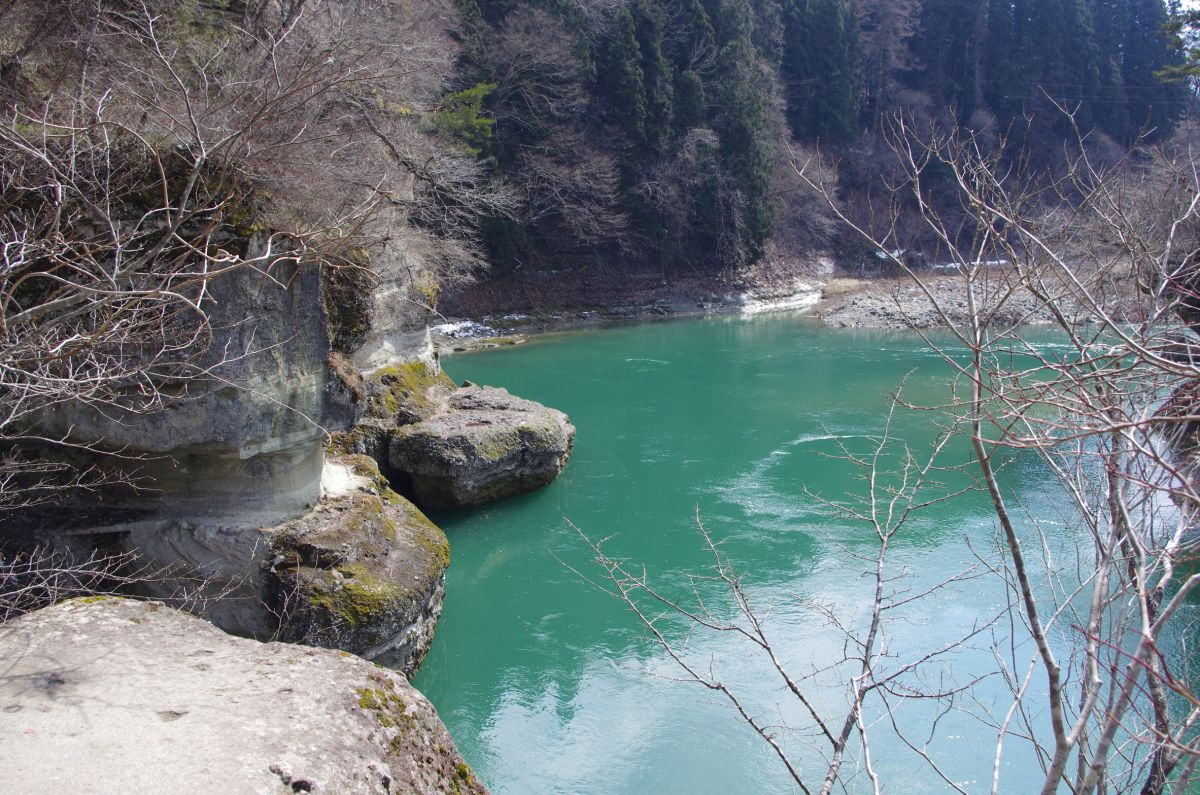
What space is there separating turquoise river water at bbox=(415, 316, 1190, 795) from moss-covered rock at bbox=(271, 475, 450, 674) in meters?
0.57

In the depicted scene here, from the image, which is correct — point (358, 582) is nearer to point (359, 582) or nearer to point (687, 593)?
point (359, 582)

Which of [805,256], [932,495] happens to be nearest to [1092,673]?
[932,495]

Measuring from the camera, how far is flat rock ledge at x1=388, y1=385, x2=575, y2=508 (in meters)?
11.7

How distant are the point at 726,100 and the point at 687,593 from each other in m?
26.5

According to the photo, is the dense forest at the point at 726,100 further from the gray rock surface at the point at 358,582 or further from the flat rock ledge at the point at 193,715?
the flat rock ledge at the point at 193,715

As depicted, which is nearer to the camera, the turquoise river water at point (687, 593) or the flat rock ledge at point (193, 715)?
the flat rock ledge at point (193, 715)

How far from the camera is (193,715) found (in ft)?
13.8

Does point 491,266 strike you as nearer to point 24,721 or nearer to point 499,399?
point 499,399

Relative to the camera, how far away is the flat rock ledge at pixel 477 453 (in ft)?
38.4

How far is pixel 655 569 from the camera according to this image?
10164mm

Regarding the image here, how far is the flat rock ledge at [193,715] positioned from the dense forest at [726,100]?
19.5m

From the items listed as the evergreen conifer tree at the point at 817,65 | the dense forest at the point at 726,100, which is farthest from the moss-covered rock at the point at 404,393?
the evergreen conifer tree at the point at 817,65

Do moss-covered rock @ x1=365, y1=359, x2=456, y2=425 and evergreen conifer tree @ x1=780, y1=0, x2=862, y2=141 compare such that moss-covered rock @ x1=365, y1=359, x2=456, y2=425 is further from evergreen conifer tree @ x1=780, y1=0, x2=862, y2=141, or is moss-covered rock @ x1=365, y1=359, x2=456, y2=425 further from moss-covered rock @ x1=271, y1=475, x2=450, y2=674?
evergreen conifer tree @ x1=780, y1=0, x2=862, y2=141

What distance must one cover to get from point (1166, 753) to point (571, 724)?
16.5 ft
